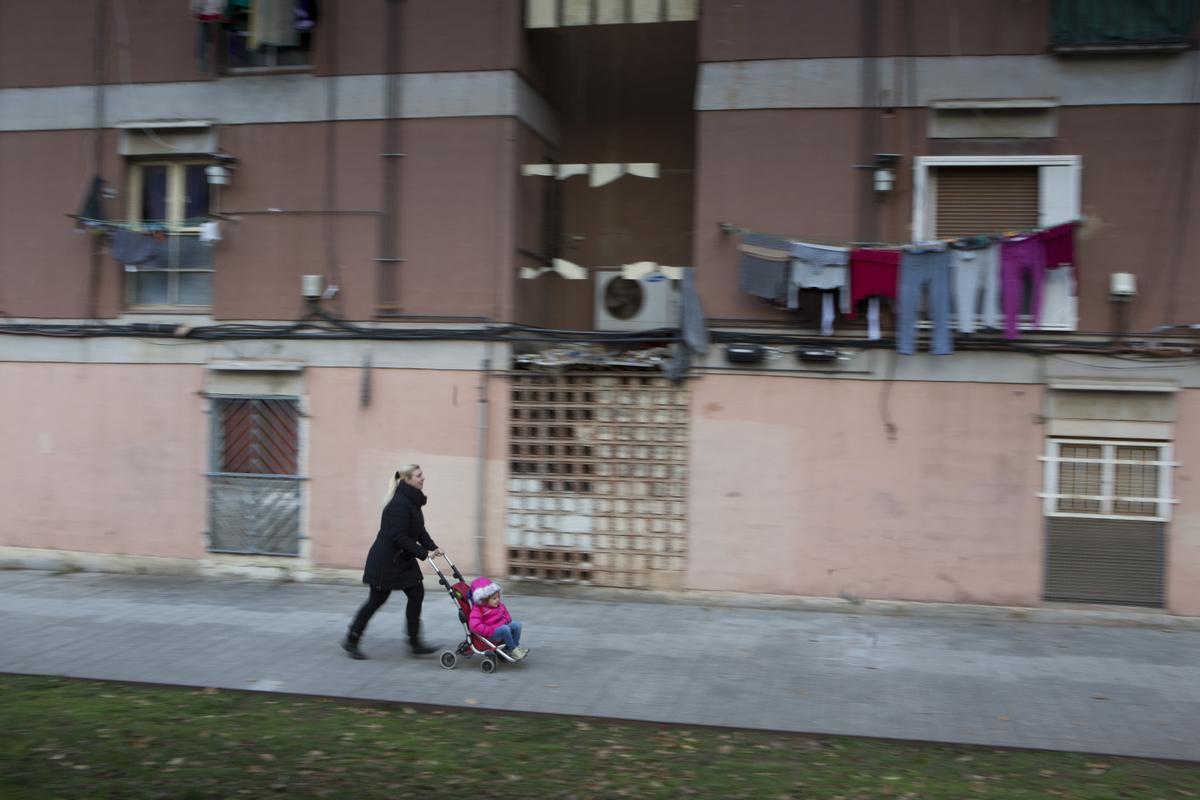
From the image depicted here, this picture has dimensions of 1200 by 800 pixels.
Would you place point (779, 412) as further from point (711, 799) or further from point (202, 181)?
point (202, 181)

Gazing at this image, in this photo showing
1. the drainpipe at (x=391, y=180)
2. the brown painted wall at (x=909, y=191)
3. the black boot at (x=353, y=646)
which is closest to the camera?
the black boot at (x=353, y=646)

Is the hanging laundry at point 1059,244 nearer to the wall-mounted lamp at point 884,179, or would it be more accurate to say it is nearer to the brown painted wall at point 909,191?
the brown painted wall at point 909,191

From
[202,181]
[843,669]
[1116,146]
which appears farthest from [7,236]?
[1116,146]

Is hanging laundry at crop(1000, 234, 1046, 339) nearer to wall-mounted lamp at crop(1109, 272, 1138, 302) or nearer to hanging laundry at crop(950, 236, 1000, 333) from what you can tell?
hanging laundry at crop(950, 236, 1000, 333)

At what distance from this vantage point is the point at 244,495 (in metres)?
11.8

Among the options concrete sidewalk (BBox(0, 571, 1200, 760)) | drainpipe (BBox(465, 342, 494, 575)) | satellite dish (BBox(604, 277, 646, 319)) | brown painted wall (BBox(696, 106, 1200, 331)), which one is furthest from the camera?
satellite dish (BBox(604, 277, 646, 319))

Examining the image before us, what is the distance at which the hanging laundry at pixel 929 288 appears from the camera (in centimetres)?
1016

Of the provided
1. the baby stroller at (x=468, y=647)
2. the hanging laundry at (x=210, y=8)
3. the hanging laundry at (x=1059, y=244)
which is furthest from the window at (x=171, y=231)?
the hanging laundry at (x=1059, y=244)

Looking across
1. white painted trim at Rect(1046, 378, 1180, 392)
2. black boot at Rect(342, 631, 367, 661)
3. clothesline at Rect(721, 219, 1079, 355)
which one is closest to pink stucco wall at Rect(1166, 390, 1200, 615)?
white painted trim at Rect(1046, 378, 1180, 392)

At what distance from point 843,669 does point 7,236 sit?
11.0 m

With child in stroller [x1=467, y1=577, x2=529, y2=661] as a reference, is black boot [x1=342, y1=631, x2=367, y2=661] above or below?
below

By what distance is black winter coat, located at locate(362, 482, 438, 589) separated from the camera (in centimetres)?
816

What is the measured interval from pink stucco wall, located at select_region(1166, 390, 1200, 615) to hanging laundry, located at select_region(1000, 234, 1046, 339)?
1715 mm

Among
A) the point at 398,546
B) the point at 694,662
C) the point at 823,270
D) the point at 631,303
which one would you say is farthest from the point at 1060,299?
the point at 398,546
